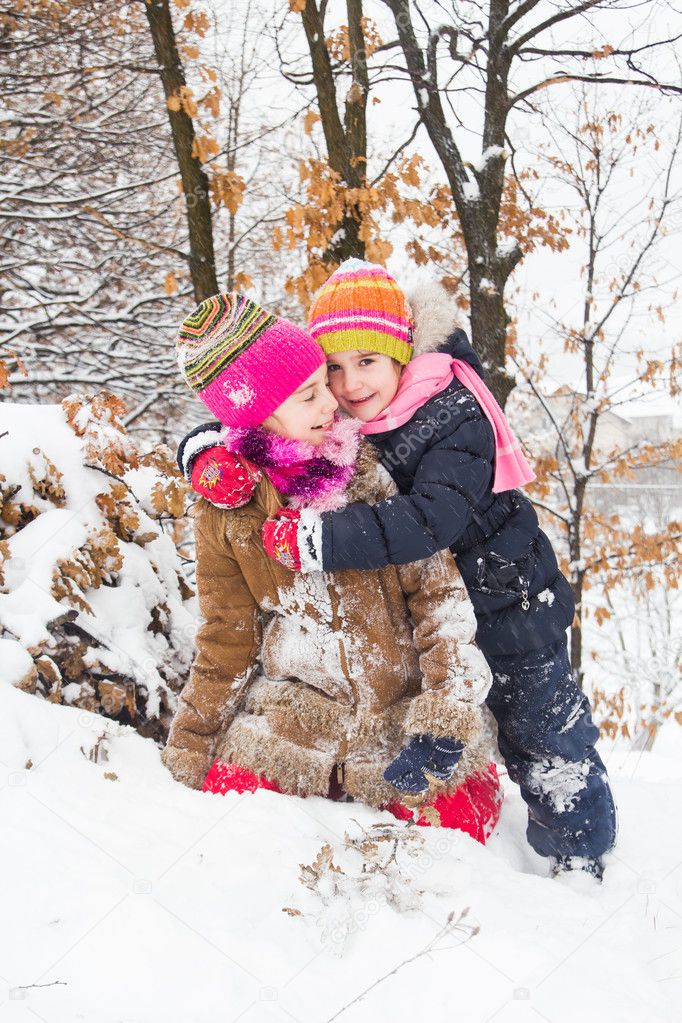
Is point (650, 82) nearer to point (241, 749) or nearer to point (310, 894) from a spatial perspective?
point (241, 749)

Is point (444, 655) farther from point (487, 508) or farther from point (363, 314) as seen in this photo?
point (363, 314)

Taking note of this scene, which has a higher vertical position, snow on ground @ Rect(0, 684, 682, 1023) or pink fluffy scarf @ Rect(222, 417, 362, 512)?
pink fluffy scarf @ Rect(222, 417, 362, 512)

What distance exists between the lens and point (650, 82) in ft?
14.5

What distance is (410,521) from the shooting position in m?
1.99

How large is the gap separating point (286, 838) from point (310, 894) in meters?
0.26

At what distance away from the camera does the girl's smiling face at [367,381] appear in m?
2.30

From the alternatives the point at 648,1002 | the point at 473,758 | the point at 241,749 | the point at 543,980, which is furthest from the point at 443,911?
the point at 241,749

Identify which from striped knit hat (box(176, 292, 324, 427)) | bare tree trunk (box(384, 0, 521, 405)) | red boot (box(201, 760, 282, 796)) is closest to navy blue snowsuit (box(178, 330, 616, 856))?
striped knit hat (box(176, 292, 324, 427))

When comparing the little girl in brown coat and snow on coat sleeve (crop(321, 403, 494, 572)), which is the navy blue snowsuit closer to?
snow on coat sleeve (crop(321, 403, 494, 572))

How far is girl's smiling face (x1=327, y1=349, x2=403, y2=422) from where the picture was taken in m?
2.30

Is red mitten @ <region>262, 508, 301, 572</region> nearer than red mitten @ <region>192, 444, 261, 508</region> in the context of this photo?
Yes

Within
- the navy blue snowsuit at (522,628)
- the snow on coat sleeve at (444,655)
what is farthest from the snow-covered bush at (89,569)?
the snow on coat sleeve at (444,655)

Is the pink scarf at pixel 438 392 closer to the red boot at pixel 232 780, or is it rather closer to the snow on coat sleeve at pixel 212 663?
the snow on coat sleeve at pixel 212 663

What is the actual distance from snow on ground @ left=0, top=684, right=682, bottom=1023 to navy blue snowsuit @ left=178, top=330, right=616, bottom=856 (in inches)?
9.3
